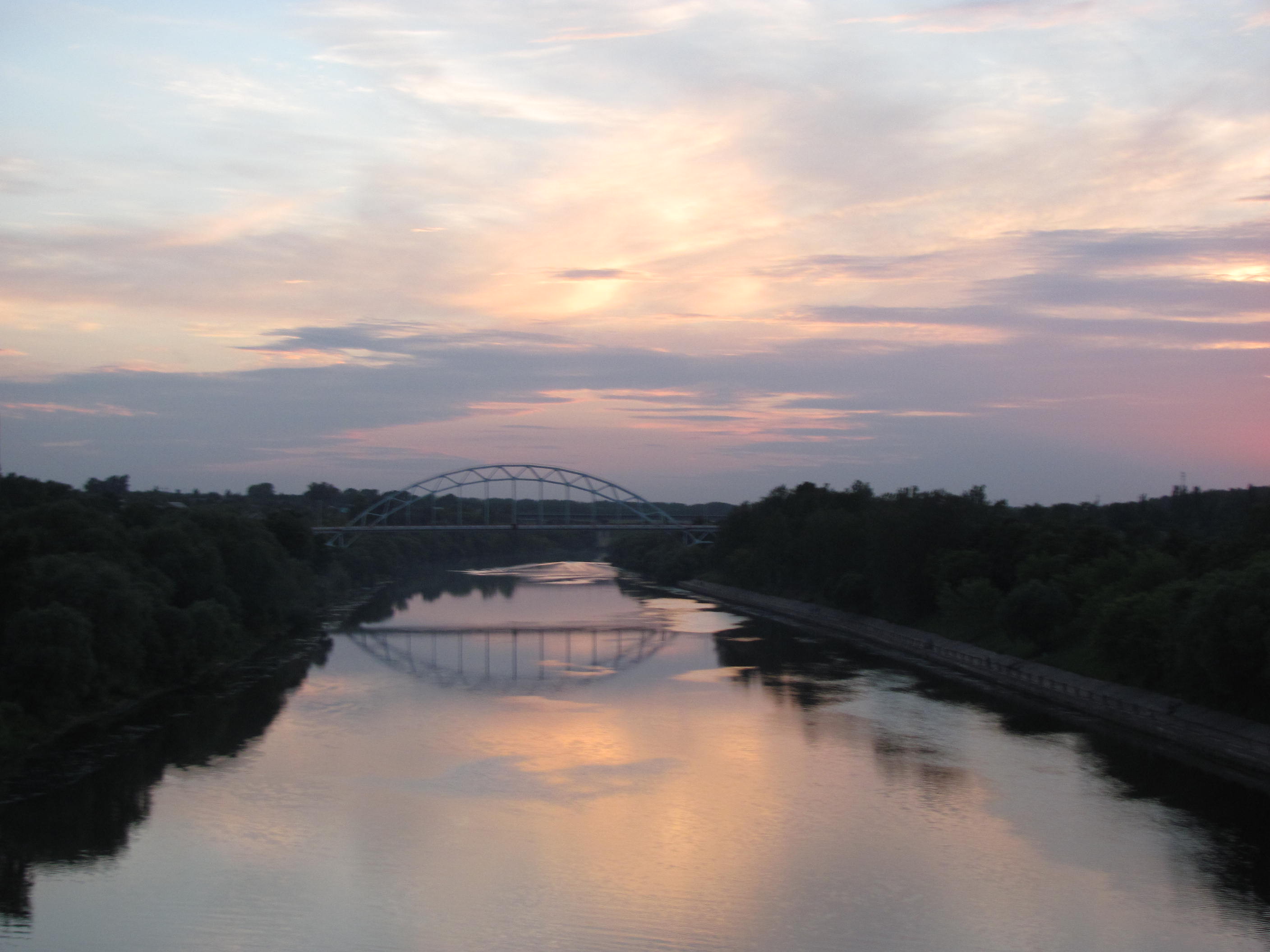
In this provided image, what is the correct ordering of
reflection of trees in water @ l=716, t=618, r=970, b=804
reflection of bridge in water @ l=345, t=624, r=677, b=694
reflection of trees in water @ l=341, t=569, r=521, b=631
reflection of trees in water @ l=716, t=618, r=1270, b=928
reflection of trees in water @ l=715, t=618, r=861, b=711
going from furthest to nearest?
reflection of trees in water @ l=341, t=569, r=521, b=631
reflection of bridge in water @ l=345, t=624, r=677, b=694
reflection of trees in water @ l=715, t=618, r=861, b=711
reflection of trees in water @ l=716, t=618, r=970, b=804
reflection of trees in water @ l=716, t=618, r=1270, b=928

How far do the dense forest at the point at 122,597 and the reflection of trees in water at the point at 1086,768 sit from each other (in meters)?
11.7

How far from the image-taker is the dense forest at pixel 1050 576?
17.8 meters

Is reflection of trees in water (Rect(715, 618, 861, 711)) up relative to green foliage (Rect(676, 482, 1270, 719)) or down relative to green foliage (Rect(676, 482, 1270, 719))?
down

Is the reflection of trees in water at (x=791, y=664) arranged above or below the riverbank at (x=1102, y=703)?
below

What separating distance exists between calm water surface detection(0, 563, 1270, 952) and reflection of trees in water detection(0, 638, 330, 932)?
6 centimetres

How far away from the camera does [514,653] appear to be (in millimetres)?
32281

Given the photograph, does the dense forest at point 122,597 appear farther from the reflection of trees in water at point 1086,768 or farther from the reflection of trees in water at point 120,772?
the reflection of trees in water at point 1086,768

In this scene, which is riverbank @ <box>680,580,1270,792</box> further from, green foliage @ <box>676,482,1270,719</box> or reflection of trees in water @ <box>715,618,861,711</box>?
reflection of trees in water @ <box>715,618,861,711</box>

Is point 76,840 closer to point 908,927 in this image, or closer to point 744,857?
point 744,857

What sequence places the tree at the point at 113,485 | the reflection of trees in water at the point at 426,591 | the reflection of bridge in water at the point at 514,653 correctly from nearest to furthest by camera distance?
the reflection of bridge in water at the point at 514,653 < the reflection of trees in water at the point at 426,591 < the tree at the point at 113,485

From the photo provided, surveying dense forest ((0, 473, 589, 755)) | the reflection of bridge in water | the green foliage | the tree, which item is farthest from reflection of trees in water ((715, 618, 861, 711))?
the tree

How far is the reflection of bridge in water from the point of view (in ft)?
89.8

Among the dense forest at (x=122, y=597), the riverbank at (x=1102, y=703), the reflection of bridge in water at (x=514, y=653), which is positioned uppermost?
the dense forest at (x=122, y=597)

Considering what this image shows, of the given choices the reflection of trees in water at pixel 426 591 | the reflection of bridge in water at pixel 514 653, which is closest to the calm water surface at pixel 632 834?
the reflection of bridge in water at pixel 514 653
